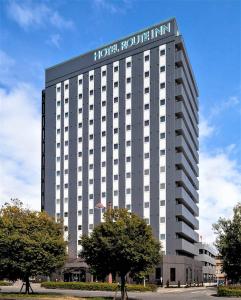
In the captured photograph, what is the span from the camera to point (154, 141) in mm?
113688

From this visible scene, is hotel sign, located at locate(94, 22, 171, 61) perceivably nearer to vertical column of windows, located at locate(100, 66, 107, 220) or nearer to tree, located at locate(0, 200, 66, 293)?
vertical column of windows, located at locate(100, 66, 107, 220)

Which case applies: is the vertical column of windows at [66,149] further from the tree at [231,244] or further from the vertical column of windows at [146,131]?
the tree at [231,244]

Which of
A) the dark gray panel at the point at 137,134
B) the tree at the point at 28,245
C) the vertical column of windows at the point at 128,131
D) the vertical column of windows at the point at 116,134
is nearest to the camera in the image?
the tree at the point at 28,245

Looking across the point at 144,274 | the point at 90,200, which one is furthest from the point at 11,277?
the point at 90,200

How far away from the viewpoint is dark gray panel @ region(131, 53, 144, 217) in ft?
371

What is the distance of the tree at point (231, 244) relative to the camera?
55250 mm

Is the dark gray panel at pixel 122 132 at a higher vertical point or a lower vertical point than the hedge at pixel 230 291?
higher

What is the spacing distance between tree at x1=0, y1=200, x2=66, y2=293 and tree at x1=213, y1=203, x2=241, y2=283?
746 inches

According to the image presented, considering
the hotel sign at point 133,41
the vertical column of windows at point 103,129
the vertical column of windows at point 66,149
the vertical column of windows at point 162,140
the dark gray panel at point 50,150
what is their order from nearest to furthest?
the vertical column of windows at point 162,140 < the vertical column of windows at point 103,129 < the hotel sign at point 133,41 < the vertical column of windows at point 66,149 < the dark gray panel at point 50,150

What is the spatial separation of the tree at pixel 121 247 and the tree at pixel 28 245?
357 centimetres

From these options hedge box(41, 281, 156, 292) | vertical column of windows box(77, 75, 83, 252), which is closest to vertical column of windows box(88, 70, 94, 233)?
vertical column of windows box(77, 75, 83, 252)

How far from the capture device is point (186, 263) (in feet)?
366

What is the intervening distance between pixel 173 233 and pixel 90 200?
2327cm

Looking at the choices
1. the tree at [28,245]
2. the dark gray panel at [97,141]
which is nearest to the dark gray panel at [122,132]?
the dark gray panel at [97,141]
